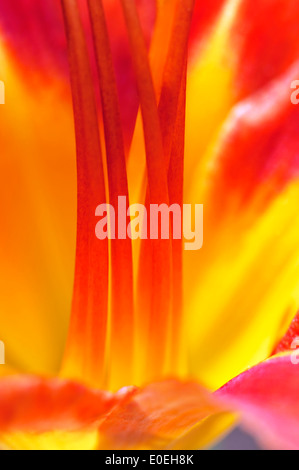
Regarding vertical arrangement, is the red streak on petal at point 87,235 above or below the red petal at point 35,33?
below

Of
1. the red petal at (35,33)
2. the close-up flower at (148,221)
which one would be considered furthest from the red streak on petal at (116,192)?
the red petal at (35,33)

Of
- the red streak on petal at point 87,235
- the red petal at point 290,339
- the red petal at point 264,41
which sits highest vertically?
the red petal at point 264,41

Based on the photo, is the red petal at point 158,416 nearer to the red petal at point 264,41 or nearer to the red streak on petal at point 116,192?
the red streak on petal at point 116,192

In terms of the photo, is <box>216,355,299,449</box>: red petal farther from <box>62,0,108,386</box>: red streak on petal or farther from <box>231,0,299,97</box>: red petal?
<box>231,0,299,97</box>: red petal

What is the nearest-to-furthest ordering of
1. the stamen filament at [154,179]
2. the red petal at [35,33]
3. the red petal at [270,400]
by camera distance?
1. the red petal at [270,400]
2. the stamen filament at [154,179]
3. the red petal at [35,33]

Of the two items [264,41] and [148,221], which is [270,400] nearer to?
[148,221]

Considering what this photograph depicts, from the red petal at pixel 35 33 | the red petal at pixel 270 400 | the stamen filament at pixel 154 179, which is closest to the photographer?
the red petal at pixel 270 400
